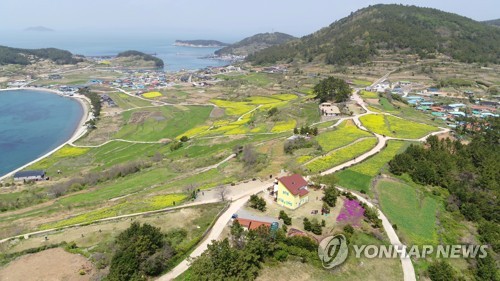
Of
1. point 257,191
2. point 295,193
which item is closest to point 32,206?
point 257,191

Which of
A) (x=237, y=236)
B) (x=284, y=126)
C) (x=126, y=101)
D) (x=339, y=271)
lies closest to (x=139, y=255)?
(x=237, y=236)

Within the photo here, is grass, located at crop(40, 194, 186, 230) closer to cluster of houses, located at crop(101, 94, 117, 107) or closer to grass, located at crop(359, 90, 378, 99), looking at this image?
grass, located at crop(359, 90, 378, 99)

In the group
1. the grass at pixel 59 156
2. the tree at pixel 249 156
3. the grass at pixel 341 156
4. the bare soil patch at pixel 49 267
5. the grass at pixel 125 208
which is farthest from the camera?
the grass at pixel 59 156

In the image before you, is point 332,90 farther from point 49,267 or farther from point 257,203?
point 49,267

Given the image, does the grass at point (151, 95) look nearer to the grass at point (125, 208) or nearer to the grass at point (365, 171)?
the grass at point (125, 208)

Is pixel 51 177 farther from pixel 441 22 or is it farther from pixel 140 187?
pixel 441 22

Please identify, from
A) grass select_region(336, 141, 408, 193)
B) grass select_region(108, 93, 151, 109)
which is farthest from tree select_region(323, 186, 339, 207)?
grass select_region(108, 93, 151, 109)

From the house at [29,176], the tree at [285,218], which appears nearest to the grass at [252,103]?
the house at [29,176]
